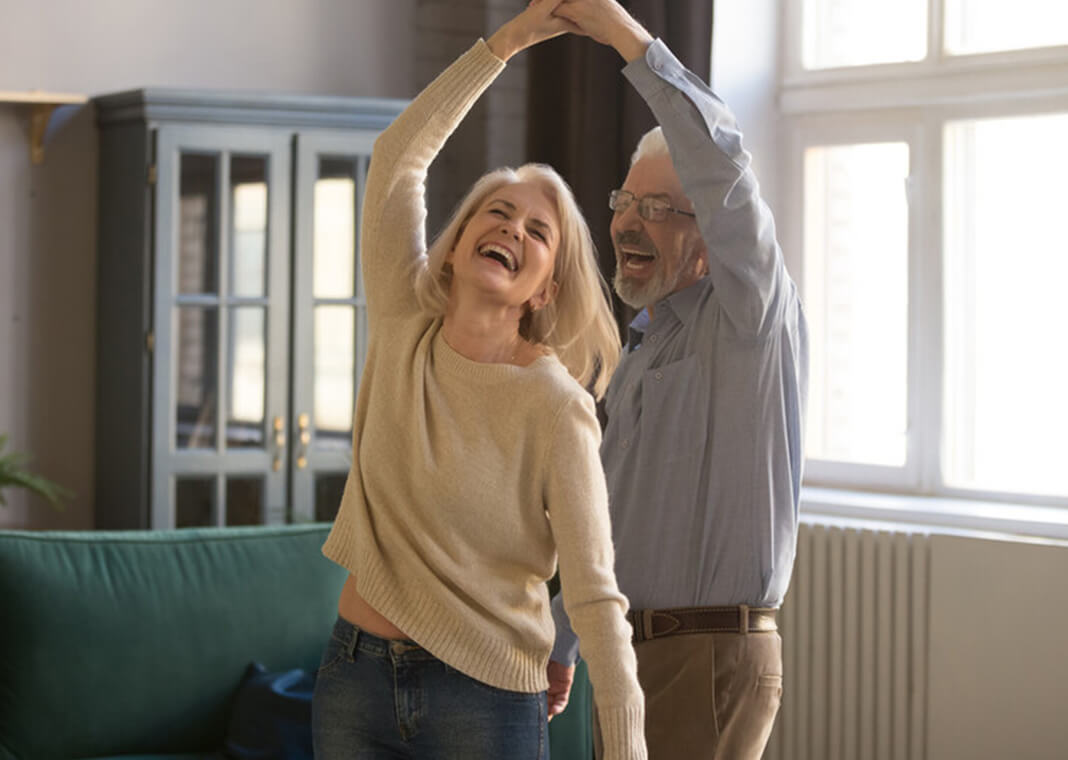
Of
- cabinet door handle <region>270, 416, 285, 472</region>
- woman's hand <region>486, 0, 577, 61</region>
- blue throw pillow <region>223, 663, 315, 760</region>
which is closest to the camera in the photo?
woman's hand <region>486, 0, 577, 61</region>

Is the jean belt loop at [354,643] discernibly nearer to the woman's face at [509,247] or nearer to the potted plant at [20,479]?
the woman's face at [509,247]

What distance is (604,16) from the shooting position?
1.66m

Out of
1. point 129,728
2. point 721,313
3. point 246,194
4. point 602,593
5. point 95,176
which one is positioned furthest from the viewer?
point 95,176

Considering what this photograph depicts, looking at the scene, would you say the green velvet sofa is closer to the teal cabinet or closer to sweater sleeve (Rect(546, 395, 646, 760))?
the teal cabinet

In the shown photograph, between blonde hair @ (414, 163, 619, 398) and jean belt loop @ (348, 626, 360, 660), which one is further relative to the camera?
blonde hair @ (414, 163, 619, 398)

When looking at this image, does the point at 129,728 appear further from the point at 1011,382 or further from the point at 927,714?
the point at 1011,382

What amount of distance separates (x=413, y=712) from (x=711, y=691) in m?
0.49

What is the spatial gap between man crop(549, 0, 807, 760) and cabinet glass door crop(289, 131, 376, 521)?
2.07 meters

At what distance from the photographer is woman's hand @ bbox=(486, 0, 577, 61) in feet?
5.34

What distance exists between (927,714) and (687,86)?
212 centimetres

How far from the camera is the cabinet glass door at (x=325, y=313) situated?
12.3ft

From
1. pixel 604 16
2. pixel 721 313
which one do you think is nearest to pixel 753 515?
pixel 721 313

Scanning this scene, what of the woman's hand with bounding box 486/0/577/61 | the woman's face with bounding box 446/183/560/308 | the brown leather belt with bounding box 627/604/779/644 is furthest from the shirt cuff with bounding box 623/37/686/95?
the brown leather belt with bounding box 627/604/779/644

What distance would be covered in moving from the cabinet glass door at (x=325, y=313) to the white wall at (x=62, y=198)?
66cm
